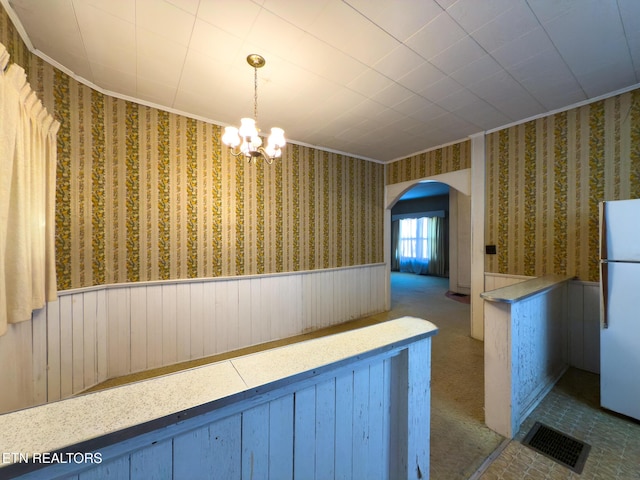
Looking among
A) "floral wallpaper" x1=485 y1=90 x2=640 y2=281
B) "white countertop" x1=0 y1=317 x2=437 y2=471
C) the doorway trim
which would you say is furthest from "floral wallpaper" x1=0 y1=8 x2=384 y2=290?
"white countertop" x1=0 y1=317 x2=437 y2=471

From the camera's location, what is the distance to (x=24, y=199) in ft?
4.84

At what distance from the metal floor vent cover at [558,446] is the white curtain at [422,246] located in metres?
7.03

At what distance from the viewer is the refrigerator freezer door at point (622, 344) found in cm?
174

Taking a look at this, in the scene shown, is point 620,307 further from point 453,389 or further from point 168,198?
point 168,198

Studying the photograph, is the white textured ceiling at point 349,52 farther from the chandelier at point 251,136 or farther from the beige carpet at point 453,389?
the beige carpet at point 453,389

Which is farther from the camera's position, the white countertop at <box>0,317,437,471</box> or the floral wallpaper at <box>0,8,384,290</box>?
the floral wallpaper at <box>0,8,384,290</box>

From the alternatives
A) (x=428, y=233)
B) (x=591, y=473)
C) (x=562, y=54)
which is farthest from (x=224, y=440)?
(x=428, y=233)

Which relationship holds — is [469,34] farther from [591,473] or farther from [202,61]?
[591,473]

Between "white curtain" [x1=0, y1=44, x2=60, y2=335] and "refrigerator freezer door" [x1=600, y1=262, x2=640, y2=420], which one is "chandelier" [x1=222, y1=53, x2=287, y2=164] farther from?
"refrigerator freezer door" [x1=600, y1=262, x2=640, y2=420]

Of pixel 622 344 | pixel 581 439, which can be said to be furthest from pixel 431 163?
pixel 581 439

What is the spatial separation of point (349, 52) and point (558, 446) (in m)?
3.02

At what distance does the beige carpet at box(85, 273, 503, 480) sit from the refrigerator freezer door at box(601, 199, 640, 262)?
1491 millimetres

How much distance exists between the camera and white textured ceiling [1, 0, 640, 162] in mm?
1496

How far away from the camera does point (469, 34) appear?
165cm
